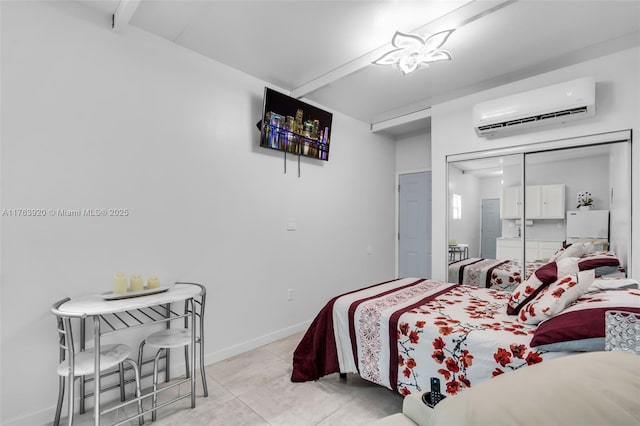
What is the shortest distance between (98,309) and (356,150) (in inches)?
133

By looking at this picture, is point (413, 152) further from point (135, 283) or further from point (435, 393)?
point (435, 393)

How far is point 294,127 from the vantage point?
126 inches

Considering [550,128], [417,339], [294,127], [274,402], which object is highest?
[294,127]

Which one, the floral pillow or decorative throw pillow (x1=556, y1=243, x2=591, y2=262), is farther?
decorative throw pillow (x1=556, y1=243, x2=591, y2=262)

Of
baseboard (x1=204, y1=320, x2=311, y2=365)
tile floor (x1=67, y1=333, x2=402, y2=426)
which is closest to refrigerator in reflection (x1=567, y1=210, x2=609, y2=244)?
tile floor (x1=67, y1=333, x2=402, y2=426)

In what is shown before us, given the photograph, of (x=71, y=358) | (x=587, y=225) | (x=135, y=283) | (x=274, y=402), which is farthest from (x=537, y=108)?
(x=71, y=358)

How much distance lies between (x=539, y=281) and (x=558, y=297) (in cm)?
31

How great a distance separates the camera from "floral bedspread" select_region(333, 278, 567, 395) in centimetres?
159

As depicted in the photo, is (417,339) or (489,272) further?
(489,272)

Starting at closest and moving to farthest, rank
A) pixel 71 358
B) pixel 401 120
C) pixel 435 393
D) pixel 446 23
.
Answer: pixel 435 393 < pixel 71 358 < pixel 446 23 < pixel 401 120

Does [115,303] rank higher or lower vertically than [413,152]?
lower

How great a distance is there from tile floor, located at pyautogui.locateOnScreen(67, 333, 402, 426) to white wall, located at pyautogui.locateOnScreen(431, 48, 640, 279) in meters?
1.91

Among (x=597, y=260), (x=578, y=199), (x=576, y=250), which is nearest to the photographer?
(x=597, y=260)

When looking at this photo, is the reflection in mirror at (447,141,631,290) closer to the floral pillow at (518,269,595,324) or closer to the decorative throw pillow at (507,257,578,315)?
the decorative throw pillow at (507,257,578,315)
